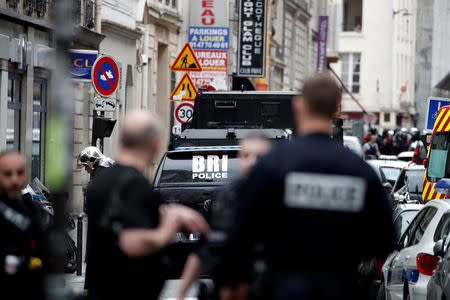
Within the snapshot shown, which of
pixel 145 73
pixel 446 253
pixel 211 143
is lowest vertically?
pixel 446 253

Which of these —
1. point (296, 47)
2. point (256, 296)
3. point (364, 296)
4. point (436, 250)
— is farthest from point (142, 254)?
point (296, 47)

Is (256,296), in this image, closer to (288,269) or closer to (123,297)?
(288,269)

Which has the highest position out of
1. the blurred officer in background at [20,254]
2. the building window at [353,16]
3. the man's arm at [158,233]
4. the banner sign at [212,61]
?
the building window at [353,16]

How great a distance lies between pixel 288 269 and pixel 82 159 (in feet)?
31.1

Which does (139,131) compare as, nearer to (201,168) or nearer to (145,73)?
(201,168)

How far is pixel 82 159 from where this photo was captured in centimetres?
1460

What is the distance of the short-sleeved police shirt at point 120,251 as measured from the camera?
19.2ft

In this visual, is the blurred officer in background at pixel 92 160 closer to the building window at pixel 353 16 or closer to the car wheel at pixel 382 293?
the car wheel at pixel 382 293

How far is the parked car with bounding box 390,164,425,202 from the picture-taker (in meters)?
21.4

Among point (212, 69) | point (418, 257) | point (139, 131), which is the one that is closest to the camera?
point (139, 131)

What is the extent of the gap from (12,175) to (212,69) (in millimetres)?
22006

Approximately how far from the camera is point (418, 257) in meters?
10.4

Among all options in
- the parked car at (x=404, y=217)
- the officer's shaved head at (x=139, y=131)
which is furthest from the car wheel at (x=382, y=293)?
the officer's shaved head at (x=139, y=131)

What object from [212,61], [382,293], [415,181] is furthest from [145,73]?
[382,293]
